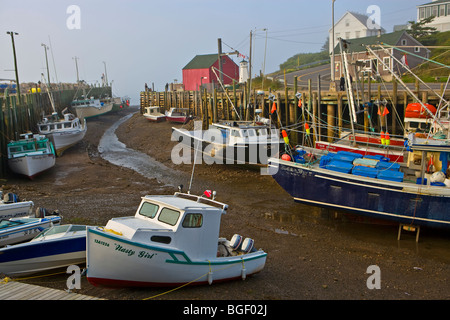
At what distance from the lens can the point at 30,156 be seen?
2181 centimetres

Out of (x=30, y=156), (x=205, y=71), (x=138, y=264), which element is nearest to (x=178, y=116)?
(x=205, y=71)

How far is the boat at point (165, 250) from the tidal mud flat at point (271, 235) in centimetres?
37

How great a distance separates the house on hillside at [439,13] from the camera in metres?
55.9

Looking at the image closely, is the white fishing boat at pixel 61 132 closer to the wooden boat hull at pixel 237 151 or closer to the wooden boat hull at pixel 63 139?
the wooden boat hull at pixel 63 139

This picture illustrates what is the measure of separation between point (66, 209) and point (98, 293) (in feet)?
26.6

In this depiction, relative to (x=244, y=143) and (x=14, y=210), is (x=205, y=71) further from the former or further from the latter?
(x=14, y=210)

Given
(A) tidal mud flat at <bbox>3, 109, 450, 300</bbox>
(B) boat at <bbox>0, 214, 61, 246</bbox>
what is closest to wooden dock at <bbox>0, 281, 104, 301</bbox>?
(A) tidal mud flat at <bbox>3, 109, 450, 300</bbox>

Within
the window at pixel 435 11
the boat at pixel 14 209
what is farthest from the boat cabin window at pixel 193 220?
the window at pixel 435 11

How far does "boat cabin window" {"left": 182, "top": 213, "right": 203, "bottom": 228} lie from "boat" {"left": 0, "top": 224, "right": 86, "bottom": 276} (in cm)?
293

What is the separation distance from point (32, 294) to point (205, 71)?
40.9m

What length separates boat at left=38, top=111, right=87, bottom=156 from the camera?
94.3 feet

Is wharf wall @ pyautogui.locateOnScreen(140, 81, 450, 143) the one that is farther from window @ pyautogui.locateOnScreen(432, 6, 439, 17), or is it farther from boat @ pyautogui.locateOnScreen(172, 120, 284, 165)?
window @ pyautogui.locateOnScreen(432, 6, 439, 17)
